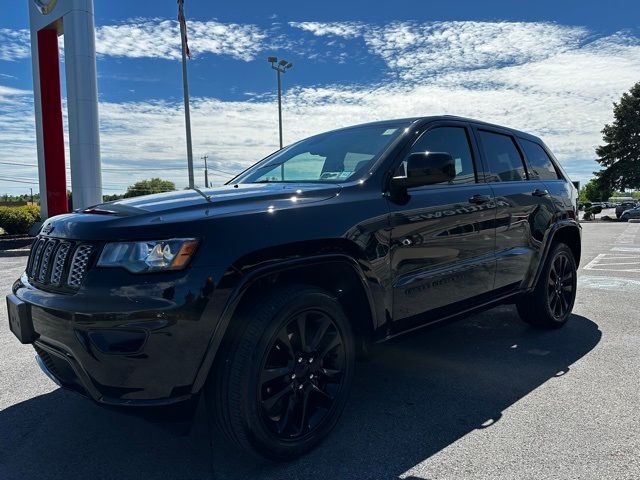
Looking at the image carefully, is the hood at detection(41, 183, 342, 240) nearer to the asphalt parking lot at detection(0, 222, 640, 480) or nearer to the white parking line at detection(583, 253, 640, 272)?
the asphalt parking lot at detection(0, 222, 640, 480)

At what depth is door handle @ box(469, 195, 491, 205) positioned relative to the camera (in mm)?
3683

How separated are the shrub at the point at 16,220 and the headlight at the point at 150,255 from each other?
18.4 m

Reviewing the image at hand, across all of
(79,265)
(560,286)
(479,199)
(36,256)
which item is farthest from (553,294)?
(36,256)

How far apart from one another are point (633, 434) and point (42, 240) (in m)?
3.38

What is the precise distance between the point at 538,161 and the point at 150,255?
400 cm

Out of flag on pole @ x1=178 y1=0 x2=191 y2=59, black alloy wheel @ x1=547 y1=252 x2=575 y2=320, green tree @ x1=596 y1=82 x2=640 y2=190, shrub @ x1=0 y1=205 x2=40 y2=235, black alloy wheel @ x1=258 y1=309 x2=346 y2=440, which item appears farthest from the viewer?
green tree @ x1=596 y1=82 x2=640 y2=190

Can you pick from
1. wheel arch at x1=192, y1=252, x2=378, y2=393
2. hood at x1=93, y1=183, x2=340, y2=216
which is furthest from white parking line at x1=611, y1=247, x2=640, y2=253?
hood at x1=93, y1=183, x2=340, y2=216

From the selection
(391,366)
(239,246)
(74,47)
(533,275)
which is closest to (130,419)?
(239,246)

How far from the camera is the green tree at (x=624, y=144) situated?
56656mm

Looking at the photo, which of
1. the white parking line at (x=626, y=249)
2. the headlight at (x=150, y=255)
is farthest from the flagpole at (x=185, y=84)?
the headlight at (x=150, y=255)

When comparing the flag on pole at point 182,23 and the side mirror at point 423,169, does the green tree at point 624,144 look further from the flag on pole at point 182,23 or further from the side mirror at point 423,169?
the side mirror at point 423,169

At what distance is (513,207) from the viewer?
4156mm

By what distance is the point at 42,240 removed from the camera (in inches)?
110

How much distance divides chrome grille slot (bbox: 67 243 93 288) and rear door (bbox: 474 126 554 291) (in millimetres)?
2865
